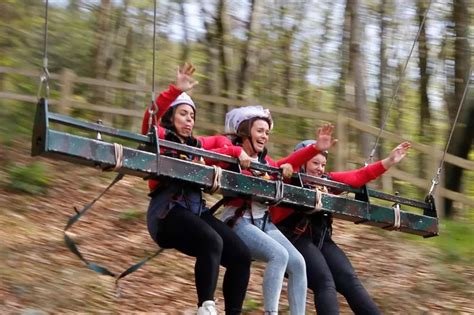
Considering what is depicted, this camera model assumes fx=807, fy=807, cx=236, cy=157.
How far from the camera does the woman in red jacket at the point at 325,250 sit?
491 centimetres

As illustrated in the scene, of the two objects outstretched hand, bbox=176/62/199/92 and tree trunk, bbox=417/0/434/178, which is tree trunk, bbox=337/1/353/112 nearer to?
tree trunk, bbox=417/0/434/178

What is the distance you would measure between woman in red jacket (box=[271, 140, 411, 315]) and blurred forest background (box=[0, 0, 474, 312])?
12.1 feet

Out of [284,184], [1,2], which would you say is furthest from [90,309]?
[1,2]

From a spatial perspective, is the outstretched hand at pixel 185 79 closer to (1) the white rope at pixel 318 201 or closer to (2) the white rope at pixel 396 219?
(1) the white rope at pixel 318 201

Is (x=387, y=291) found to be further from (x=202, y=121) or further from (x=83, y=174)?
(x=202, y=121)

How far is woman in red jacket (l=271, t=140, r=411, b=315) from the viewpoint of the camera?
4.91 meters

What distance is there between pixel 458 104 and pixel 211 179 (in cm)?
568

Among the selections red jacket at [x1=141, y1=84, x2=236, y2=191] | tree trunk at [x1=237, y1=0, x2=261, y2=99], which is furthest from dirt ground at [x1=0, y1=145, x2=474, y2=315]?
tree trunk at [x1=237, y1=0, x2=261, y2=99]

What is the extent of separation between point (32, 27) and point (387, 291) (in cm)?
736

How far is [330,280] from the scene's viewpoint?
493cm

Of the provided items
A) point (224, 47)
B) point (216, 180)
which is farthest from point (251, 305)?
point (224, 47)

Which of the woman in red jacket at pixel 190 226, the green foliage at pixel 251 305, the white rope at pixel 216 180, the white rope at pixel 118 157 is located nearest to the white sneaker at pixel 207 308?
the woman in red jacket at pixel 190 226

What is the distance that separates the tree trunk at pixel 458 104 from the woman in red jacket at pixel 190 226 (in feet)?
16.9

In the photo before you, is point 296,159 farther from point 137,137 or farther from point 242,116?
point 137,137
